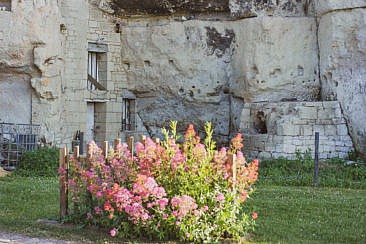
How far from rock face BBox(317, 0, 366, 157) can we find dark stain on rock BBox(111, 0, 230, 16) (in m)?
3.27

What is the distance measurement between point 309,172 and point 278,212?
516 cm

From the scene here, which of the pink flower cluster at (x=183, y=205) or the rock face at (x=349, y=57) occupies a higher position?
the rock face at (x=349, y=57)

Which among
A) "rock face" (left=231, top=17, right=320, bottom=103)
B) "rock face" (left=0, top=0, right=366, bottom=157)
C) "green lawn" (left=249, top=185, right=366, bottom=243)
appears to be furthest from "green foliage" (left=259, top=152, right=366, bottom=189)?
"rock face" (left=231, top=17, right=320, bottom=103)

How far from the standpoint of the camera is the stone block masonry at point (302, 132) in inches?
599

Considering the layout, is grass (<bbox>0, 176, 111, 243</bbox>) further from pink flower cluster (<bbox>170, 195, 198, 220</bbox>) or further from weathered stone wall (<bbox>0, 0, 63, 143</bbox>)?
weathered stone wall (<bbox>0, 0, 63, 143</bbox>)

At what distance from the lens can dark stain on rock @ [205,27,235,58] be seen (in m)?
18.0

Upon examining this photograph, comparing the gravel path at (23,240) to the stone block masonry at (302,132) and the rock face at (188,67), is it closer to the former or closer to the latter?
the rock face at (188,67)

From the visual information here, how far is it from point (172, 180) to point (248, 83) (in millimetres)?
10301

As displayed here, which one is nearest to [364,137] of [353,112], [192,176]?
[353,112]

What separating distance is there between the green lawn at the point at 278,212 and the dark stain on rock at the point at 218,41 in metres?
6.38

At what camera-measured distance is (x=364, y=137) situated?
15.3 m

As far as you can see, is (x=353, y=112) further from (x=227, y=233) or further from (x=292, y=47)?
(x=227, y=233)

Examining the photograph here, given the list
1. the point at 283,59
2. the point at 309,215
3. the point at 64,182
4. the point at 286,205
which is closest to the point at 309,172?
the point at 283,59

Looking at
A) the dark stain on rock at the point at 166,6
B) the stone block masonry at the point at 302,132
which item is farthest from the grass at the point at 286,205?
the dark stain on rock at the point at 166,6
